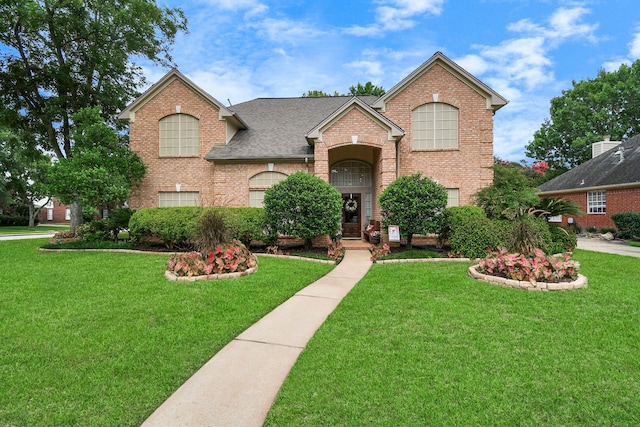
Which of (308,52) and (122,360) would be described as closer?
(122,360)

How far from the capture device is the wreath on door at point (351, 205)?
16031 mm

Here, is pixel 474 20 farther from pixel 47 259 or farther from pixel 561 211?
pixel 47 259

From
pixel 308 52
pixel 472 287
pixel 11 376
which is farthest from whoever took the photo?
pixel 308 52

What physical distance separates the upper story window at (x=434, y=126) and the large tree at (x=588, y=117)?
2908 centimetres

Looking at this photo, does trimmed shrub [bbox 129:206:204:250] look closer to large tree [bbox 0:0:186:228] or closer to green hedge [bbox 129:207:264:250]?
green hedge [bbox 129:207:264:250]

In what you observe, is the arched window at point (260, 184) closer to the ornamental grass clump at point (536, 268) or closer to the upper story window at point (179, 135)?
the upper story window at point (179, 135)

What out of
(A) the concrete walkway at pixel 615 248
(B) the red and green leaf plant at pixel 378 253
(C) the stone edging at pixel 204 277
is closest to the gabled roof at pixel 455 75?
(B) the red and green leaf plant at pixel 378 253

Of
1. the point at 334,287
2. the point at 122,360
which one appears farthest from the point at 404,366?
the point at 334,287

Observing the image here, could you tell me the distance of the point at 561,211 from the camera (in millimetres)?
10711

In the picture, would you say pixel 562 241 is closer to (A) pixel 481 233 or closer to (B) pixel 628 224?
(A) pixel 481 233

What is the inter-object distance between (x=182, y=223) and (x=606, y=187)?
24.9 meters

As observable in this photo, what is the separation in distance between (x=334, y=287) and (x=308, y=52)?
32.7 feet

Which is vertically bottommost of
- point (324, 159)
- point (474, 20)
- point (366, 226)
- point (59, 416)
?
point (59, 416)

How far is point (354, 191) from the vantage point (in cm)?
1600
